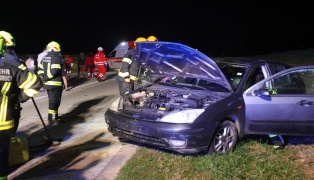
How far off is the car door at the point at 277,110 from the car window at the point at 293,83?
0.06ft

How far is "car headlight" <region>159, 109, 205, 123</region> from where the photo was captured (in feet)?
15.8

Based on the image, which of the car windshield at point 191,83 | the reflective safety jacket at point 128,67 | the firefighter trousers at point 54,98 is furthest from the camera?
the reflective safety jacket at point 128,67

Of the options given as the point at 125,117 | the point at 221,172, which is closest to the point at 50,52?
the point at 125,117

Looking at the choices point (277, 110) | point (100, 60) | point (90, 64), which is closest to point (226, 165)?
point (277, 110)

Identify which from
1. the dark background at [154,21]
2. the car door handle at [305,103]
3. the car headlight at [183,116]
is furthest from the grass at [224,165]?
the dark background at [154,21]

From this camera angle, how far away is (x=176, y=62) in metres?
5.99

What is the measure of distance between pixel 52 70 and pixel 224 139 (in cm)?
397

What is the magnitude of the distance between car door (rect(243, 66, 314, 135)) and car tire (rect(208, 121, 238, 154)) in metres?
0.31

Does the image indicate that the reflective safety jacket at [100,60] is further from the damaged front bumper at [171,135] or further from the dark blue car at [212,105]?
the damaged front bumper at [171,135]

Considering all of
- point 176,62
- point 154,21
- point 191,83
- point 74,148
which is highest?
point 154,21

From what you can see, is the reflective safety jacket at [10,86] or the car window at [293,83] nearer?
the reflective safety jacket at [10,86]

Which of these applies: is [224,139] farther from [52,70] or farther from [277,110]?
[52,70]

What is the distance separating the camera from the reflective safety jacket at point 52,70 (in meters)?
7.27

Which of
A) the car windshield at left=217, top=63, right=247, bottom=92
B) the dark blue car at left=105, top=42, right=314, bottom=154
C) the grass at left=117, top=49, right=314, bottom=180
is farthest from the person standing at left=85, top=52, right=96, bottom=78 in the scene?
the grass at left=117, top=49, right=314, bottom=180
